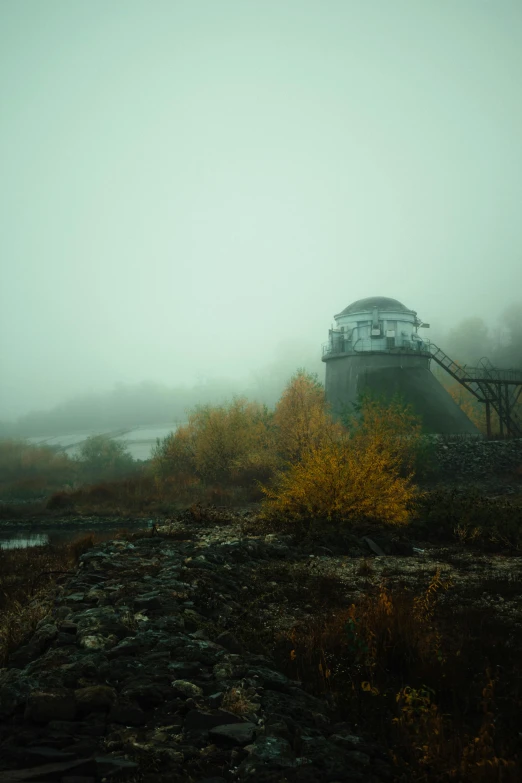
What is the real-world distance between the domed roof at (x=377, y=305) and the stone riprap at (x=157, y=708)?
154 ft

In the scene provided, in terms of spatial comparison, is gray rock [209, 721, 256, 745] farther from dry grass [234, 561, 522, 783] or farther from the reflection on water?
the reflection on water

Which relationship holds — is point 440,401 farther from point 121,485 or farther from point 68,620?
point 68,620

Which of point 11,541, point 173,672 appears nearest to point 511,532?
point 173,672

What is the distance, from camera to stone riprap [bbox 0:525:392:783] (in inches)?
190

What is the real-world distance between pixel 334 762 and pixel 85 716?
2.40m

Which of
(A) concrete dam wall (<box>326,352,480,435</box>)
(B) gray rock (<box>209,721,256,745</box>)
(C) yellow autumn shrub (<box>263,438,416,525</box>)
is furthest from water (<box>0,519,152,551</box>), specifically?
(A) concrete dam wall (<box>326,352,480,435</box>)

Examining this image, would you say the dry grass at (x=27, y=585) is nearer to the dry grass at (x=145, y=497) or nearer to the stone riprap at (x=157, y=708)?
the stone riprap at (x=157, y=708)

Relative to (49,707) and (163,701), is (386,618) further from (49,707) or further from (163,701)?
(49,707)

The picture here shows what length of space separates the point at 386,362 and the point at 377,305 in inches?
230

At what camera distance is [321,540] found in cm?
1584

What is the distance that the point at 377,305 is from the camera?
53.6 meters

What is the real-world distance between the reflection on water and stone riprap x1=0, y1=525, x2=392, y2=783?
727 inches

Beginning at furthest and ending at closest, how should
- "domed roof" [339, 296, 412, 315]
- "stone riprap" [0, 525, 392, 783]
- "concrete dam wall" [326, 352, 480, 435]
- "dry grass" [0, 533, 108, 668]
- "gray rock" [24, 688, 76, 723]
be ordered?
"domed roof" [339, 296, 412, 315]
"concrete dam wall" [326, 352, 480, 435]
"dry grass" [0, 533, 108, 668]
"gray rock" [24, 688, 76, 723]
"stone riprap" [0, 525, 392, 783]

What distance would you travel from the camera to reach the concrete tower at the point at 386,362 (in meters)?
49.7
